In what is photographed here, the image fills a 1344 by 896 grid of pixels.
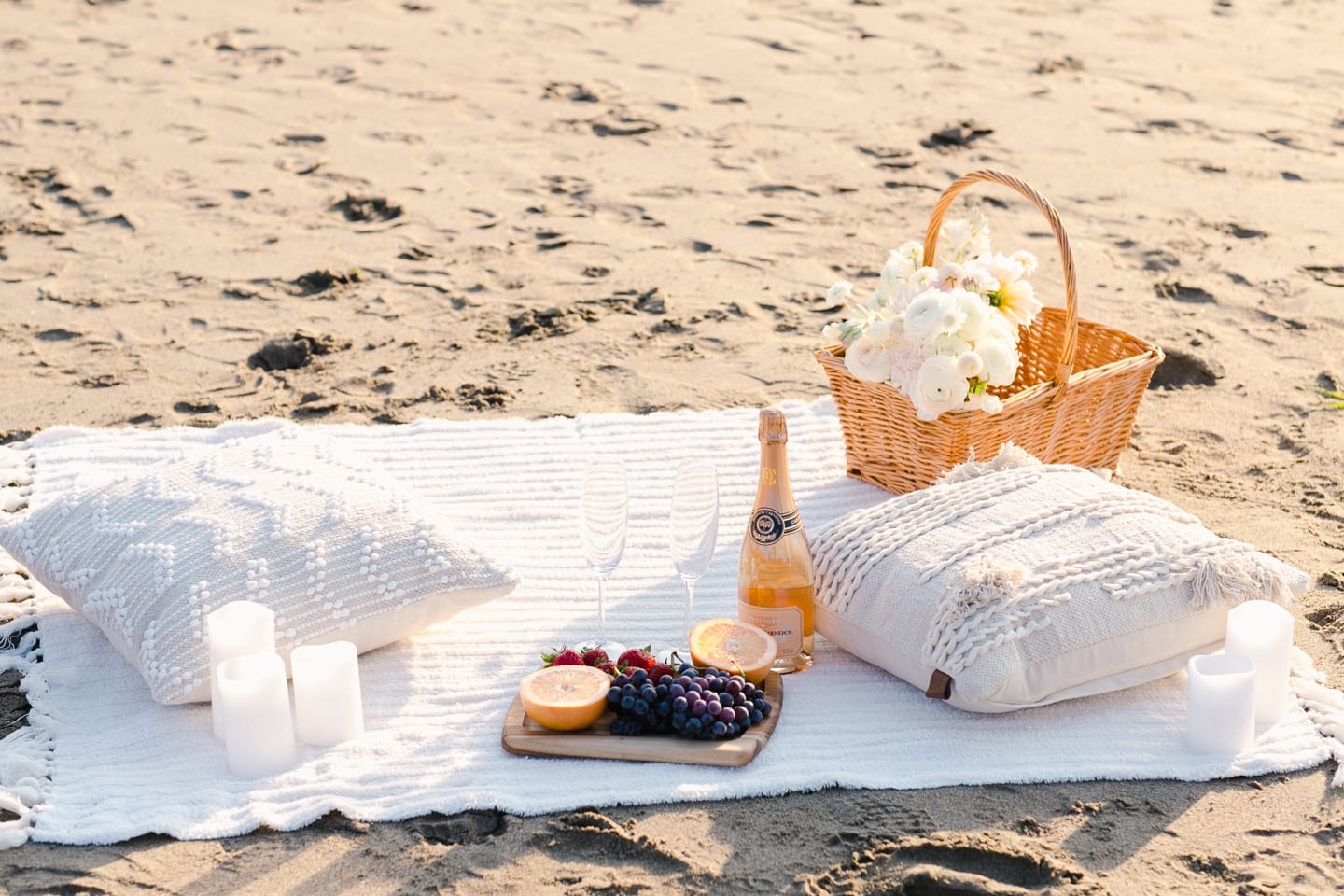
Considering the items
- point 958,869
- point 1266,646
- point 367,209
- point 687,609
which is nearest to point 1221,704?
point 1266,646

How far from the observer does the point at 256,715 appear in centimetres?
257

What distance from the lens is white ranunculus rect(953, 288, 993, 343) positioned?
3279mm

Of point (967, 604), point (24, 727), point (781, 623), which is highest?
point (967, 604)

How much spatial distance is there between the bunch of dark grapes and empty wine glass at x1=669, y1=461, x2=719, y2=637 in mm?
211

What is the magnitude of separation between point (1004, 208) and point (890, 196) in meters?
0.39

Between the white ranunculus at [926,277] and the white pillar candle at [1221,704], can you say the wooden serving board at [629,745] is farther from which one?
the white ranunculus at [926,277]

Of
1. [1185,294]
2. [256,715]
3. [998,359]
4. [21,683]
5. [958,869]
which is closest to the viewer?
[958,869]

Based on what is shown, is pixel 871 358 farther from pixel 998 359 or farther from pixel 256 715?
pixel 256 715

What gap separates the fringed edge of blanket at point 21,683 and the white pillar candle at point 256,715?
0.33 metres

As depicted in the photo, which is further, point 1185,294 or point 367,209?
point 367,209

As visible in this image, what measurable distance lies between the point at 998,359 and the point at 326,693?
156cm

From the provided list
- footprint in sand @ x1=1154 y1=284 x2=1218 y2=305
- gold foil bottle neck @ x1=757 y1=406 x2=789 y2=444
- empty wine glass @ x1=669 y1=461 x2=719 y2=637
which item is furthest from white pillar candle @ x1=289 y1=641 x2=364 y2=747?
footprint in sand @ x1=1154 y1=284 x2=1218 y2=305

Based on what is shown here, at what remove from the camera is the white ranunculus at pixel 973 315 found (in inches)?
129

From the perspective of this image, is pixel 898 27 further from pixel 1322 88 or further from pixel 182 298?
pixel 182 298
